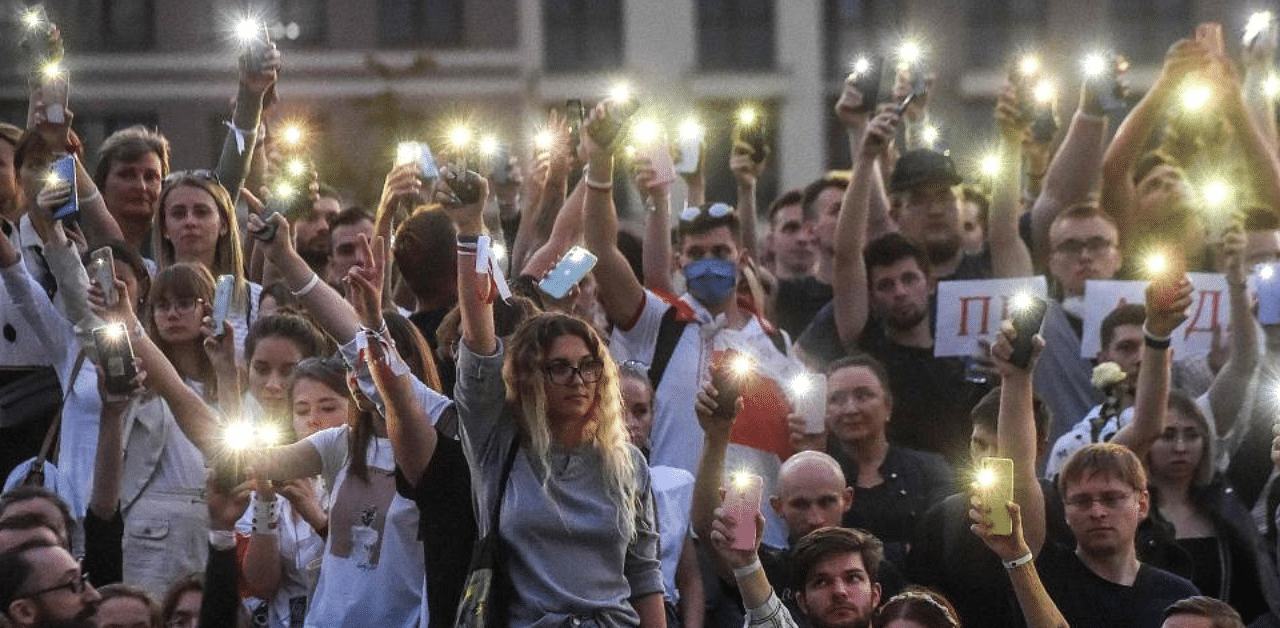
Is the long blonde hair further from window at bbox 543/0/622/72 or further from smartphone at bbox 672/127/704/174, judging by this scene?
window at bbox 543/0/622/72

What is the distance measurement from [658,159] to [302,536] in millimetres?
1883

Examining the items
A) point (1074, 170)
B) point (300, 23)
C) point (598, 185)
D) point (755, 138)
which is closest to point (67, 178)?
point (598, 185)

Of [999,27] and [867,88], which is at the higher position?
[867,88]

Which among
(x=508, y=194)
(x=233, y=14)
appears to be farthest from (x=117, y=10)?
(x=508, y=194)

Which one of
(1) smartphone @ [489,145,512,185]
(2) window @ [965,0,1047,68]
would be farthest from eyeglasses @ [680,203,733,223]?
(2) window @ [965,0,1047,68]

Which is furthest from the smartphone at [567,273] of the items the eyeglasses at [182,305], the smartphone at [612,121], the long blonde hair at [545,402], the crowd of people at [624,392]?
the eyeglasses at [182,305]

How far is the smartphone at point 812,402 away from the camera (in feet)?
25.9

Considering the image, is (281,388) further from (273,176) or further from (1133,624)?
(1133,624)

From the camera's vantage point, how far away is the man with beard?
6.43 metres

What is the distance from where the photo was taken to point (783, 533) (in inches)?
303

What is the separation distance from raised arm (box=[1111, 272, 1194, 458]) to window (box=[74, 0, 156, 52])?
1336 inches

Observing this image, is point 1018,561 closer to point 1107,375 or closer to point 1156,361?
point 1156,361

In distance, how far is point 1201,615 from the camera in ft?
22.2

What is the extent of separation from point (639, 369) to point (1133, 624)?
1.64 m
